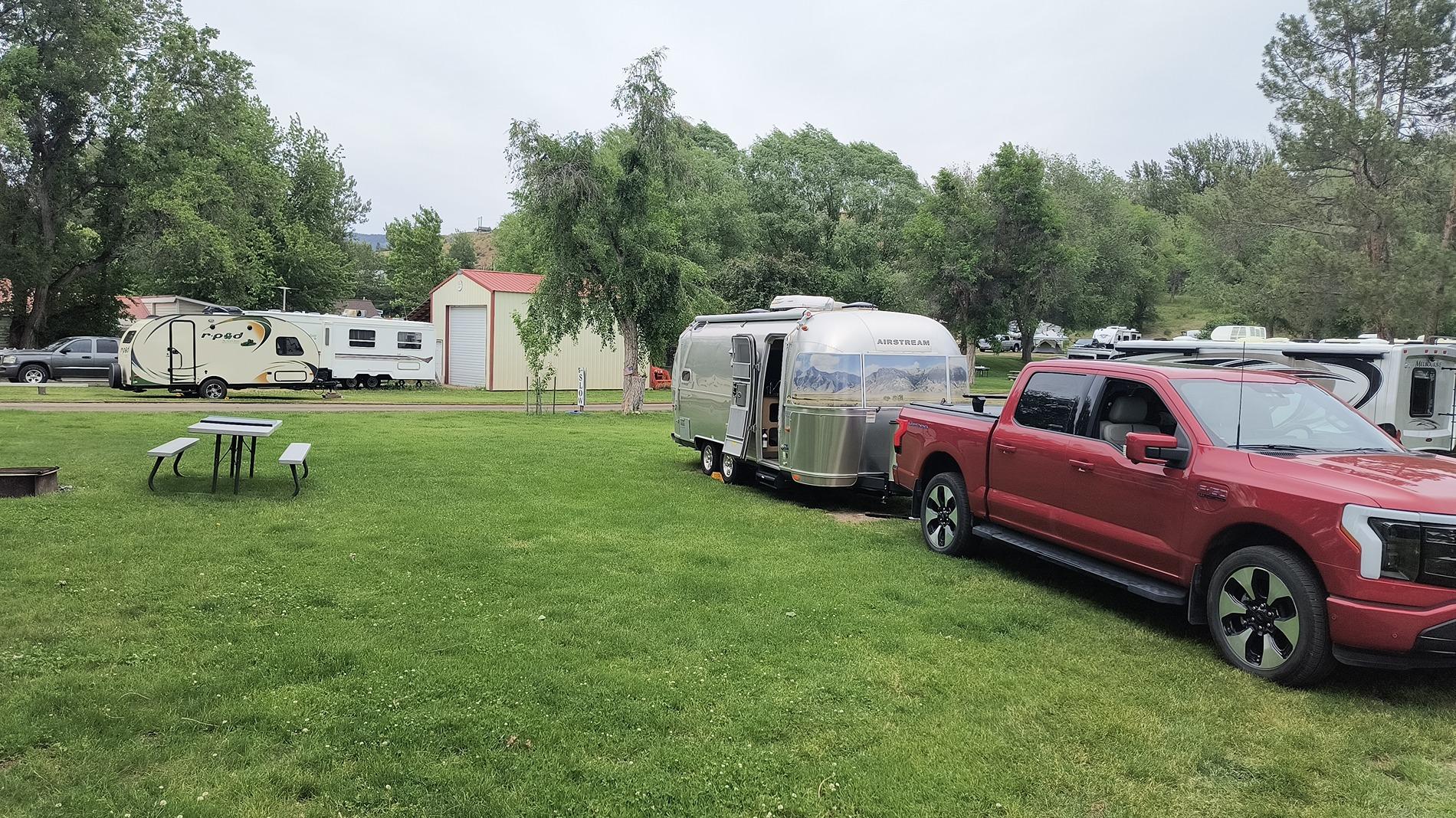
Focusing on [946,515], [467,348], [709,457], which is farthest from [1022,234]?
[946,515]

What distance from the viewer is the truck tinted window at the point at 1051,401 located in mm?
6977

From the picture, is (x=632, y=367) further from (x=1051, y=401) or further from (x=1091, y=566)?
(x=1091, y=566)

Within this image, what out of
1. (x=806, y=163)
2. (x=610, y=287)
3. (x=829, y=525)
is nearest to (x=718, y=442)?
(x=829, y=525)

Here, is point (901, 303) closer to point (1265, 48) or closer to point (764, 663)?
point (1265, 48)

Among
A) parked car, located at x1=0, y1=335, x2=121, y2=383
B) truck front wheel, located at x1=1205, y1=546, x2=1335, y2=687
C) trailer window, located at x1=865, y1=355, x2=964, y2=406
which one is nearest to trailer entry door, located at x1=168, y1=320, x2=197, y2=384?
parked car, located at x1=0, y1=335, x2=121, y2=383

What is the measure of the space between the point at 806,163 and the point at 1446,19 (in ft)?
82.4

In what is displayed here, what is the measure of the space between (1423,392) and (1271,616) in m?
10.0

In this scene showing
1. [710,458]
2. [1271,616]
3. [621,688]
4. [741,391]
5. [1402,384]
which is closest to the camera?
[621,688]

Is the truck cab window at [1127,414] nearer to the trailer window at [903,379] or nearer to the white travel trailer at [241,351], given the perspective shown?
the trailer window at [903,379]

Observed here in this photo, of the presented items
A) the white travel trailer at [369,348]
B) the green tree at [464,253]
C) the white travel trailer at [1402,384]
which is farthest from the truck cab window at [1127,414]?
the green tree at [464,253]

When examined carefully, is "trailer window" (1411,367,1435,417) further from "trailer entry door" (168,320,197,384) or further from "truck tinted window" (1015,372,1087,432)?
"trailer entry door" (168,320,197,384)

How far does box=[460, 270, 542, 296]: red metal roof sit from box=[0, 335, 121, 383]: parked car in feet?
38.8

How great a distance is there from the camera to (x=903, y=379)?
10.9 metres

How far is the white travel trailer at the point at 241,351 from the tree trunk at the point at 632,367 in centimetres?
1014
